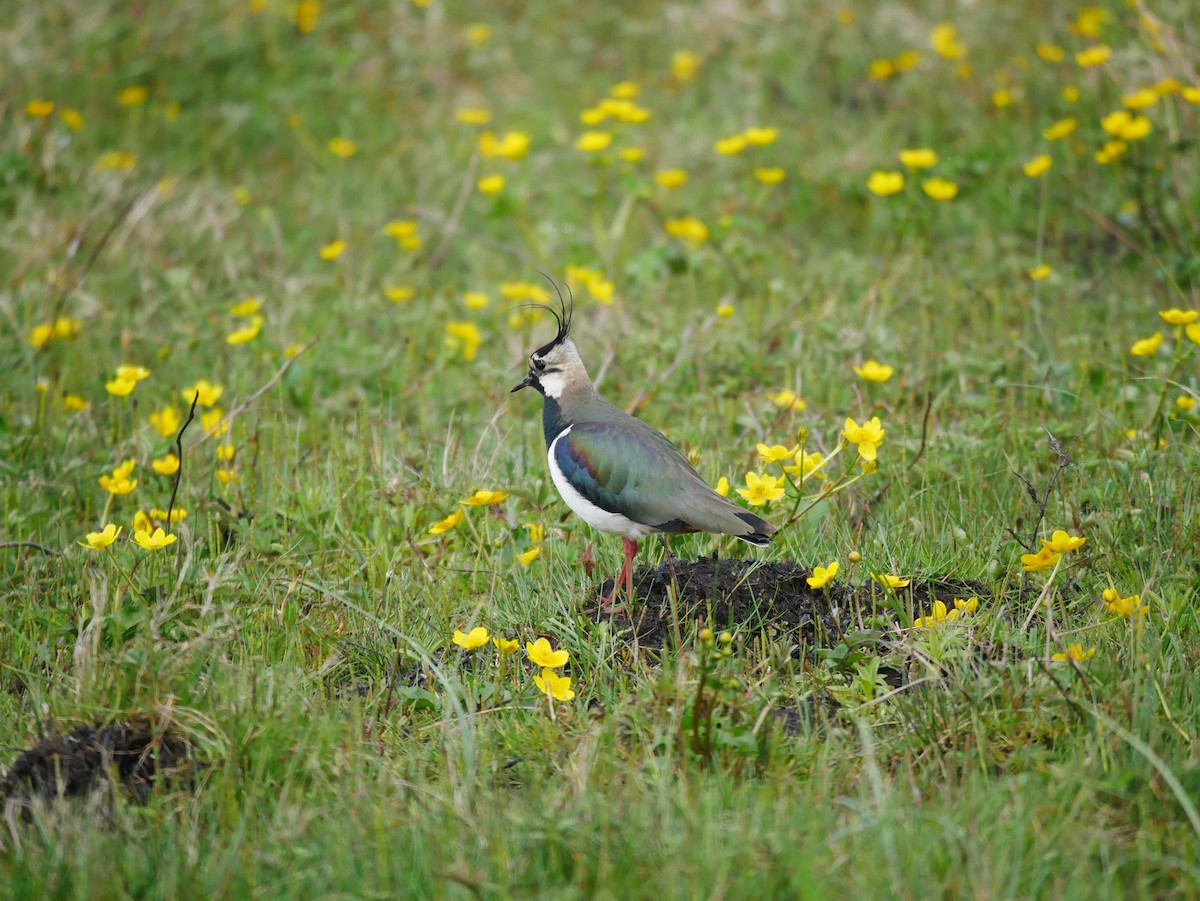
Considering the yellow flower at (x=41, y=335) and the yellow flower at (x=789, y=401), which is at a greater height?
the yellow flower at (x=41, y=335)

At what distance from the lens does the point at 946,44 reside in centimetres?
743

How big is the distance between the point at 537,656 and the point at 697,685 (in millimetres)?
395

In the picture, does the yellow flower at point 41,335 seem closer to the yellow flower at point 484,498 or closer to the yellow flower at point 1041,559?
the yellow flower at point 484,498

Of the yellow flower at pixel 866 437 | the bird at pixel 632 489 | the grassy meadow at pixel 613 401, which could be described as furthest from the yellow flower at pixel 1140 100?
the bird at pixel 632 489

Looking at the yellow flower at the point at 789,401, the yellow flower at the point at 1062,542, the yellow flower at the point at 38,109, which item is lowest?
the yellow flower at the point at 789,401

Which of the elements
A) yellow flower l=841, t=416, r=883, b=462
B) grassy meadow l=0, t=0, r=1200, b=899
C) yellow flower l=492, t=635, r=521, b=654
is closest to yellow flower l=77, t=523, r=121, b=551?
grassy meadow l=0, t=0, r=1200, b=899

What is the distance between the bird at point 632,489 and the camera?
3447 millimetres

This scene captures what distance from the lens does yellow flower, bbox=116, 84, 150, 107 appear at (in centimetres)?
760

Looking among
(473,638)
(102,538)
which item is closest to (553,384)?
(473,638)

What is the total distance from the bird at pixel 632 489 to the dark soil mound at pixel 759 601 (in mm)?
86

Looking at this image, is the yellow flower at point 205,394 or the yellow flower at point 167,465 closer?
the yellow flower at point 167,465

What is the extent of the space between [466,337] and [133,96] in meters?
3.56

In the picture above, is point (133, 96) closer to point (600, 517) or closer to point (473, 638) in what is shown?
point (600, 517)

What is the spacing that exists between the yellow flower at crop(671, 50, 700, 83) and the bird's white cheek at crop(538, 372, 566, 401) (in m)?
4.43
